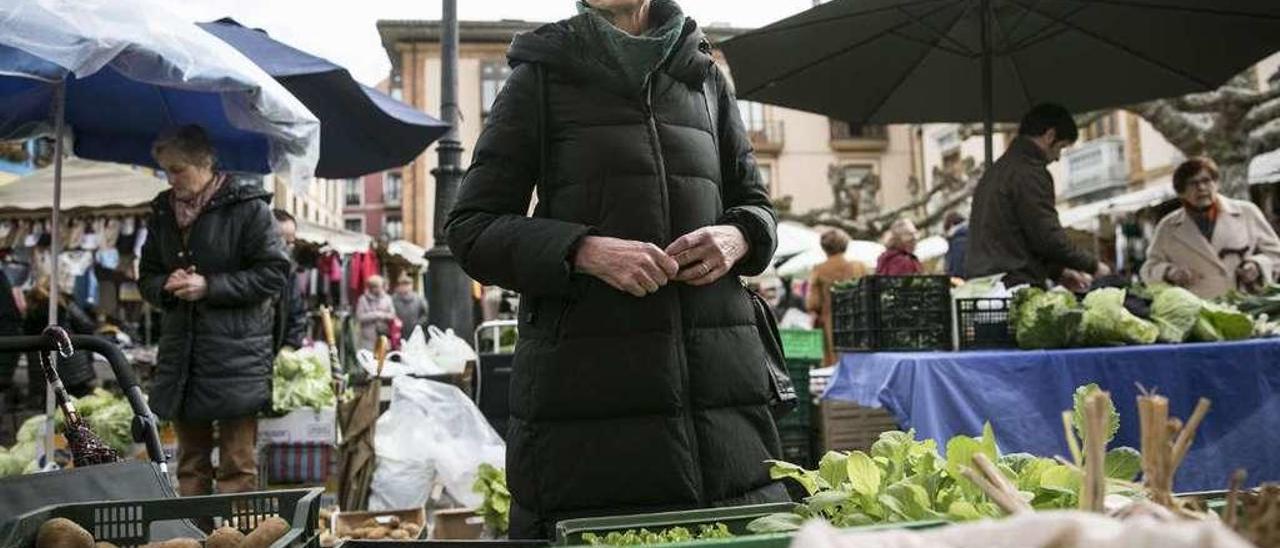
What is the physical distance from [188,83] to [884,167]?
122 feet

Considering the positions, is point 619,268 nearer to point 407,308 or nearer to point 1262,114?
point 1262,114

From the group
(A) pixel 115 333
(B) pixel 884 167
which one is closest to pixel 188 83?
(A) pixel 115 333

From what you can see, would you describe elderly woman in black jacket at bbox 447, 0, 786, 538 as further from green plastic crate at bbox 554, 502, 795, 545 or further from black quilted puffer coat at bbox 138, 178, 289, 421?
black quilted puffer coat at bbox 138, 178, 289, 421

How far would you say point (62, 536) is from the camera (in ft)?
5.11

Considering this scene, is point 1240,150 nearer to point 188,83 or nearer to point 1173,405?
point 1173,405

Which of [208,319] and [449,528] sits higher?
[208,319]

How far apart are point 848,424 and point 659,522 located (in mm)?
4352

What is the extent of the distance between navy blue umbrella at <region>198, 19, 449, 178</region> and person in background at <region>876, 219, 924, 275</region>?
385 cm

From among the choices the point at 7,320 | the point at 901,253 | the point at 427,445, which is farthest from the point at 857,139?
the point at 427,445

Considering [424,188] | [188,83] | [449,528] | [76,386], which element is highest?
[424,188]

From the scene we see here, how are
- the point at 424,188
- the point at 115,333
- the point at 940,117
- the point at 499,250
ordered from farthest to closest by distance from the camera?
the point at 424,188, the point at 115,333, the point at 940,117, the point at 499,250

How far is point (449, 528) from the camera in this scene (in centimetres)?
431

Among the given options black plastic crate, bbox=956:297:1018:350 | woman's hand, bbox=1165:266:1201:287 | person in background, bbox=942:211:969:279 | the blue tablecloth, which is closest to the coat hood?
the blue tablecloth

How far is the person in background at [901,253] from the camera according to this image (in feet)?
25.5
